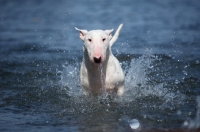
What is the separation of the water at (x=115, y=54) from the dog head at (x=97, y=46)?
889mm

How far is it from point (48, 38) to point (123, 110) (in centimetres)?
718

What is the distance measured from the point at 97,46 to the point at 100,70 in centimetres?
58

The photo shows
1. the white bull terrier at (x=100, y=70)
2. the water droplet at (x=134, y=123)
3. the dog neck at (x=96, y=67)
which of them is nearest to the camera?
the water droplet at (x=134, y=123)

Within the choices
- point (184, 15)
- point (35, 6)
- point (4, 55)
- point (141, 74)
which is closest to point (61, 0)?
point (35, 6)

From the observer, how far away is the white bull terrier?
6.81 m

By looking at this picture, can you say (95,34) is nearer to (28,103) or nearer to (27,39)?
(28,103)

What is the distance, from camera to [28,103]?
789 centimetres

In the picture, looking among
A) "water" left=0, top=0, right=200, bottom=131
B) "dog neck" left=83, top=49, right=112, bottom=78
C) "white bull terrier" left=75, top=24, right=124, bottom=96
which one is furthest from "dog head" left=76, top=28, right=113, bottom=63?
"water" left=0, top=0, right=200, bottom=131

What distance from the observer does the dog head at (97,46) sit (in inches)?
259

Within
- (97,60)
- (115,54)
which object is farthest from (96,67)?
(115,54)

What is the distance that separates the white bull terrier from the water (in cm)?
24

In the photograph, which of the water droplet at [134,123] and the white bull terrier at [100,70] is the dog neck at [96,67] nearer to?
the white bull terrier at [100,70]

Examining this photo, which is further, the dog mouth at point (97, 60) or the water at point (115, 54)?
the water at point (115, 54)

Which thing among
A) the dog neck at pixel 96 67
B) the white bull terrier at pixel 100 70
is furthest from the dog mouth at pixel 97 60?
the dog neck at pixel 96 67
